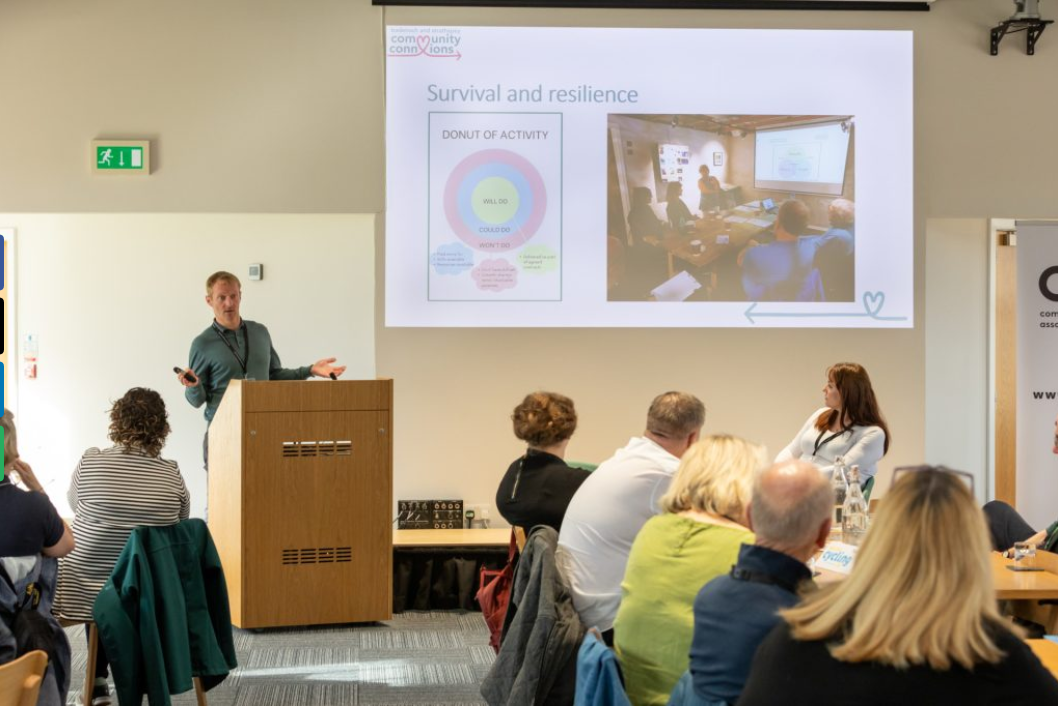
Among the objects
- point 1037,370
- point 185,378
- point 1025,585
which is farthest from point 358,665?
point 1037,370

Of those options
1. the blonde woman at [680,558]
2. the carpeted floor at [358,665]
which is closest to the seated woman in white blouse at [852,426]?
the carpeted floor at [358,665]

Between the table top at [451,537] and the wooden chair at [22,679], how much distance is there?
346 cm

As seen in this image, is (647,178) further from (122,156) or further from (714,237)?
(122,156)

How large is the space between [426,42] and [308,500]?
280cm

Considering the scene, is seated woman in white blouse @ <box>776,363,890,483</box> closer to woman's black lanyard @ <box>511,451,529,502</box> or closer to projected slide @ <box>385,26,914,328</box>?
projected slide @ <box>385,26,914,328</box>

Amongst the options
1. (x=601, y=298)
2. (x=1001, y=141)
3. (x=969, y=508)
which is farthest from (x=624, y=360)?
(x=969, y=508)

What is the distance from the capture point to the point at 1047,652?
2.68m

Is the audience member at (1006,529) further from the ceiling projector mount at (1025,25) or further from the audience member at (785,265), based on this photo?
the ceiling projector mount at (1025,25)

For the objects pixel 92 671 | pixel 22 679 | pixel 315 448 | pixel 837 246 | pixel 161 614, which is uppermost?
pixel 837 246

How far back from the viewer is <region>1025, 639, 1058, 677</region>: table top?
2.55m

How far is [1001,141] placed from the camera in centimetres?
691

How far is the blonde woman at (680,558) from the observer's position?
108 inches

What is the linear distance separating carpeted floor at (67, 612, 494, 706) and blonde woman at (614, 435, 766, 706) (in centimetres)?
178

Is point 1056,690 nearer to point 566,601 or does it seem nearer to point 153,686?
point 566,601
